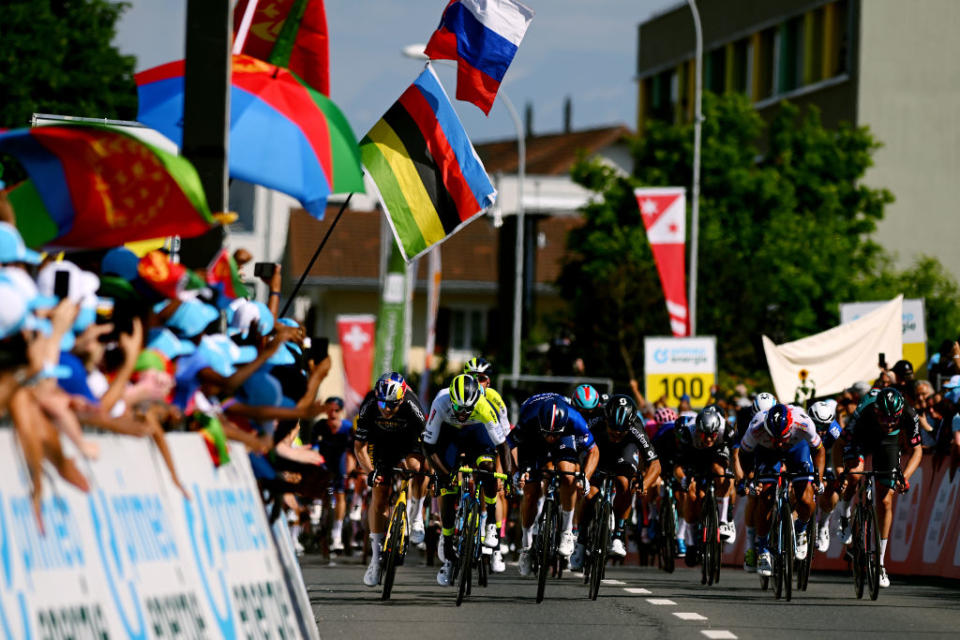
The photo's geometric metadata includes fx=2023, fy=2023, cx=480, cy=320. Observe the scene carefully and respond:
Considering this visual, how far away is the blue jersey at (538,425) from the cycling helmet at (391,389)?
3.70ft

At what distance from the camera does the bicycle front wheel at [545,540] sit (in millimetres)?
15477

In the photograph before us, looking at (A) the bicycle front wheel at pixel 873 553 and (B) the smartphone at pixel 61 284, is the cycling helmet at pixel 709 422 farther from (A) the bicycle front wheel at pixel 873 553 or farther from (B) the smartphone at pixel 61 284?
(B) the smartphone at pixel 61 284

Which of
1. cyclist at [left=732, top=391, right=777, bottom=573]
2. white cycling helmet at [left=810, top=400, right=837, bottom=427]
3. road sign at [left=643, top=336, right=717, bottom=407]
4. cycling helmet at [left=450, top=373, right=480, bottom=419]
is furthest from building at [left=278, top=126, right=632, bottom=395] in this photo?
cycling helmet at [left=450, top=373, right=480, bottom=419]

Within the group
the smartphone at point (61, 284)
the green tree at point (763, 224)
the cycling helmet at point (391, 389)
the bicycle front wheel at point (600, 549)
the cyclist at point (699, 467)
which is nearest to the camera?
the smartphone at point (61, 284)

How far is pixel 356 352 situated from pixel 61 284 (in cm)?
3410

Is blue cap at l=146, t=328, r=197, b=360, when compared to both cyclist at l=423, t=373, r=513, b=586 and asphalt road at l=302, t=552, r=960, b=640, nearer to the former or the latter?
asphalt road at l=302, t=552, r=960, b=640

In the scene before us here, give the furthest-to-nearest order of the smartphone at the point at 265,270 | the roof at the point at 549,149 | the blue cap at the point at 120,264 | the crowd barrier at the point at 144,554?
the roof at the point at 549,149 → the smartphone at the point at 265,270 → the blue cap at the point at 120,264 → the crowd barrier at the point at 144,554

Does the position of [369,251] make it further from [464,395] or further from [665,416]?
[464,395]

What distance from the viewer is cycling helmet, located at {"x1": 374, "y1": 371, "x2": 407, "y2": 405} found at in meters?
16.5

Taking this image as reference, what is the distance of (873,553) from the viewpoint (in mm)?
16422

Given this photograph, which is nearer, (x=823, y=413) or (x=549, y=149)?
(x=823, y=413)

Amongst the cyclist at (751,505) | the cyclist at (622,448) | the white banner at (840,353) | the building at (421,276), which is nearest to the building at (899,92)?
the building at (421,276)

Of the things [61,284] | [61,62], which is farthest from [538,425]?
A: [61,62]

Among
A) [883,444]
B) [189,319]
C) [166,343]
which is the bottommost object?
[883,444]
